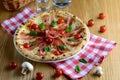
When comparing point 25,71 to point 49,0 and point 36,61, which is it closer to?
point 36,61

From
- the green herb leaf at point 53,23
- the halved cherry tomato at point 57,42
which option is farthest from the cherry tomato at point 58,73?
the green herb leaf at point 53,23

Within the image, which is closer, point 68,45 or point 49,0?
point 68,45

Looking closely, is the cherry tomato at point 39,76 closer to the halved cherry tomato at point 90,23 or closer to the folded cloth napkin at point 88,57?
the folded cloth napkin at point 88,57

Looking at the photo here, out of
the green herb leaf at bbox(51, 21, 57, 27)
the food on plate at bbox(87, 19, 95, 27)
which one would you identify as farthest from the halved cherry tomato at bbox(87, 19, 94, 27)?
the green herb leaf at bbox(51, 21, 57, 27)

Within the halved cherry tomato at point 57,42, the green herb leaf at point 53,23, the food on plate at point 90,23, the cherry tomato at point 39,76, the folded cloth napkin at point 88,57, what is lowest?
the cherry tomato at point 39,76

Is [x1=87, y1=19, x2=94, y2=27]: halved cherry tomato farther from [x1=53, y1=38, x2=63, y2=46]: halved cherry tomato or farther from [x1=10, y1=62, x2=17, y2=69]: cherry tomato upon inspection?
[x1=10, y1=62, x2=17, y2=69]: cherry tomato

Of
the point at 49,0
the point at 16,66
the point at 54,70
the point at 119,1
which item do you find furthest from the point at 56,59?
the point at 119,1
